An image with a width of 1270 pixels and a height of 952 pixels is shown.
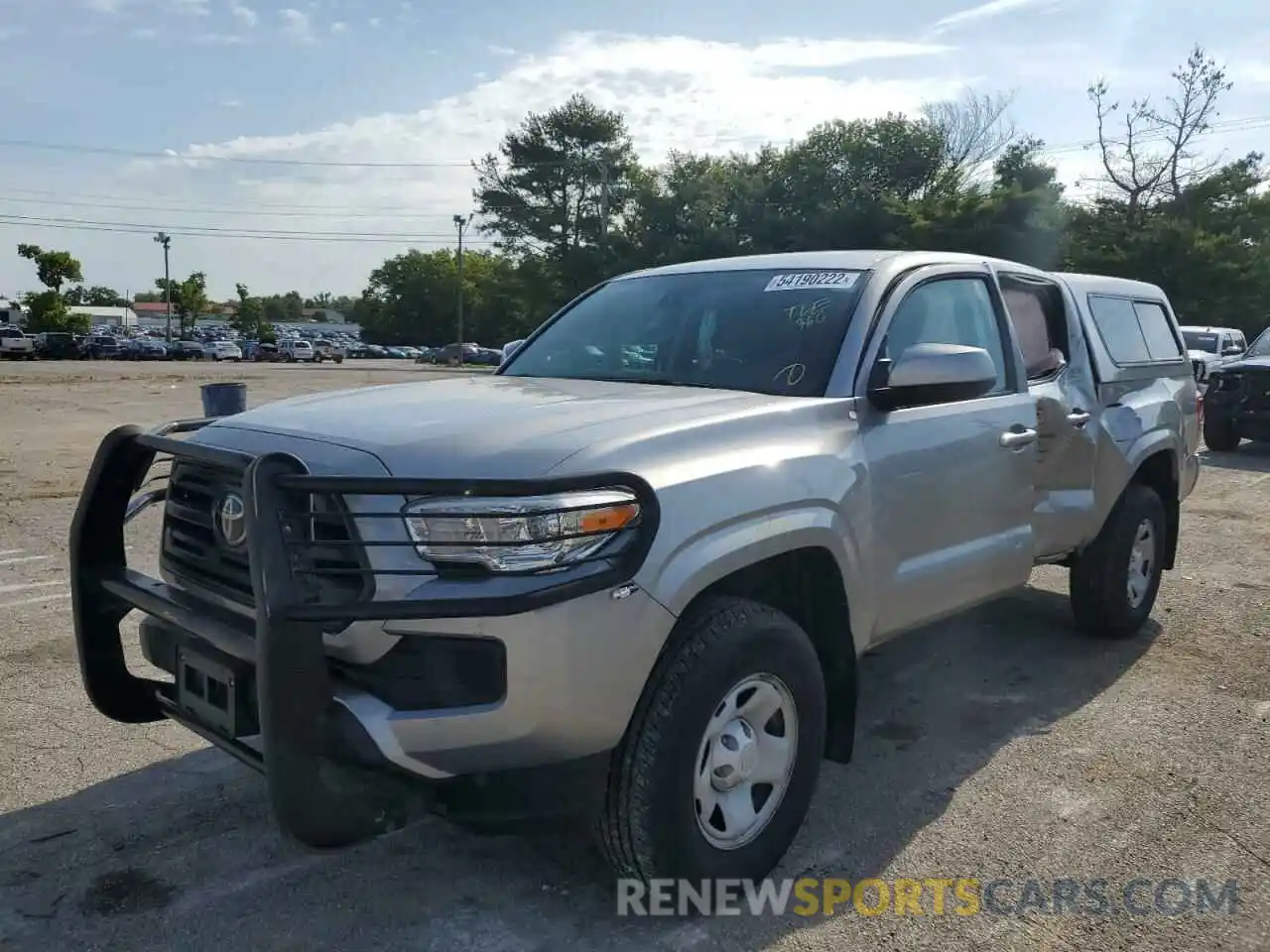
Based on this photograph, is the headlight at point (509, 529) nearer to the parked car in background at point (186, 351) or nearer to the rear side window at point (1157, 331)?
the rear side window at point (1157, 331)

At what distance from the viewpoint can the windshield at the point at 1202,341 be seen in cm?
2159

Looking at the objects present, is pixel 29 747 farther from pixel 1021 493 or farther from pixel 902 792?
pixel 1021 493

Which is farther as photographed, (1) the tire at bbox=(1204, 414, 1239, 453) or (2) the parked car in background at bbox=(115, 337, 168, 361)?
(2) the parked car in background at bbox=(115, 337, 168, 361)

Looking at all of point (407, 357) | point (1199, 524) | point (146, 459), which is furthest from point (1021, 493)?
point (407, 357)

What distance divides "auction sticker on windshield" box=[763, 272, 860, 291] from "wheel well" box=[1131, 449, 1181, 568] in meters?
2.72

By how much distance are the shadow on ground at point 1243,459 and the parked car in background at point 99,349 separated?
51.8 m

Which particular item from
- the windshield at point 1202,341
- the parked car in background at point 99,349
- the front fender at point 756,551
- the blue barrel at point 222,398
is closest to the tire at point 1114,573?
the front fender at point 756,551

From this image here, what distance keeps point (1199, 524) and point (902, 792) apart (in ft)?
21.2

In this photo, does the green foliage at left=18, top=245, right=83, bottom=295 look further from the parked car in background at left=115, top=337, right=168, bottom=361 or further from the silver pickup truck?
the silver pickup truck

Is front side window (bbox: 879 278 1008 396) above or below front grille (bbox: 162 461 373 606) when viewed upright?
above

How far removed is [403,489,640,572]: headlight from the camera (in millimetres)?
2551

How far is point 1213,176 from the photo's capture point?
1470 inches

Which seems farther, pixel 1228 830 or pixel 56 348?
pixel 56 348

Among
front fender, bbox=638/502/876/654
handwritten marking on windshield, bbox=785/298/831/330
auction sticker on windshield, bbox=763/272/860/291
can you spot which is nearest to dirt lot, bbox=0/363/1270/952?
front fender, bbox=638/502/876/654
